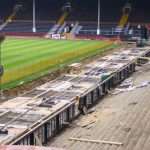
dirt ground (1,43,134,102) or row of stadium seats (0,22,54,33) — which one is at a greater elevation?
row of stadium seats (0,22,54,33)

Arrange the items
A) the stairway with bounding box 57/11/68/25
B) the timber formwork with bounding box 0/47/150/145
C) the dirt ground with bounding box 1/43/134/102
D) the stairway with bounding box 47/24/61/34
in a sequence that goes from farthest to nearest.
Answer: the stairway with bounding box 57/11/68/25, the stairway with bounding box 47/24/61/34, the dirt ground with bounding box 1/43/134/102, the timber formwork with bounding box 0/47/150/145

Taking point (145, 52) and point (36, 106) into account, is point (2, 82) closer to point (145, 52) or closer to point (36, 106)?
point (36, 106)

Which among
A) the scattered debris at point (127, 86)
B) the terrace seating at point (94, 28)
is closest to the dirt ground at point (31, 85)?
the scattered debris at point (127, 86)

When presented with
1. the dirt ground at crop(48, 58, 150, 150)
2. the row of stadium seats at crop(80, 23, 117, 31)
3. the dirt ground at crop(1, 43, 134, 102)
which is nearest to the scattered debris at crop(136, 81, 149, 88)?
the dirt ground at crop(48, 58, 150, 150)

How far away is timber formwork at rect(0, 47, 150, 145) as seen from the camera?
15422 millimetres

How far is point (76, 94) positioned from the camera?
2411 cm

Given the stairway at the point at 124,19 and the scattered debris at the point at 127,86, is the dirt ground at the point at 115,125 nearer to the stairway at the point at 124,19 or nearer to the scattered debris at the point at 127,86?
the scattered debris at the point at 127,86

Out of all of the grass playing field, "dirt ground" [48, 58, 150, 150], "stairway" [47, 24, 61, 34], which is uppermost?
"stairway" [47, 24, 61, 34]

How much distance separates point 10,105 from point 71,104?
4.37 m

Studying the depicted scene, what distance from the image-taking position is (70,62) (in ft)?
127

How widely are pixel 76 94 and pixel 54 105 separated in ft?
11.0

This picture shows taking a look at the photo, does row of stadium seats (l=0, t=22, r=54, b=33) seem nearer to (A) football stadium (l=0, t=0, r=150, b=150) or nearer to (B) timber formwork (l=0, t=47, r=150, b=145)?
(A) football stadium (l=0, t=0, r=150, b=150)

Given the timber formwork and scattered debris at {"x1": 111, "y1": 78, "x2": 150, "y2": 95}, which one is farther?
scattered debris at {"x1": 111, "y1": 78, "x2": 150, "y2": 95}

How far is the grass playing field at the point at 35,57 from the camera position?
3045 cm
